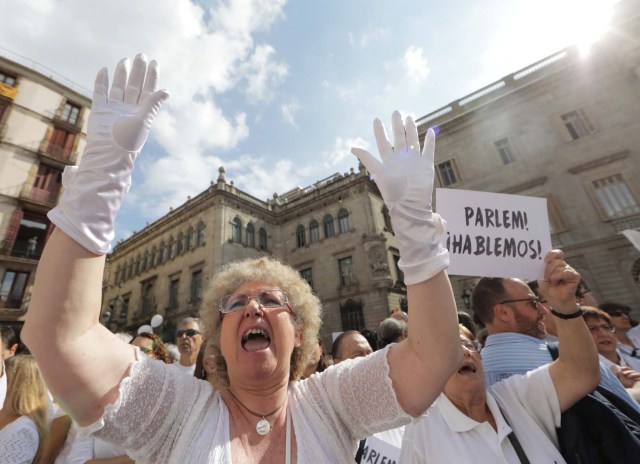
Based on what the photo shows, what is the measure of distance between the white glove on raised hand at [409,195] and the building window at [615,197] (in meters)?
15.4

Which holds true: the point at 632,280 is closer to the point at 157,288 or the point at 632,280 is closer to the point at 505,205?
the point at 505,205

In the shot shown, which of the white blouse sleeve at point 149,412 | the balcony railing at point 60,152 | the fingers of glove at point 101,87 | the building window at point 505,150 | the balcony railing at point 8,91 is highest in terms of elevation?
the balcony railing at point 8,91

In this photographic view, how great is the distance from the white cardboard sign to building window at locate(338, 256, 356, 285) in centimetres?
1601

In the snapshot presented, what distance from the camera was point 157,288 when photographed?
23.2 m

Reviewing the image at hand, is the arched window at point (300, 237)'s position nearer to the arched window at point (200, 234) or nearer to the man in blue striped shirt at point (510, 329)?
the arched window at point (200, 234)

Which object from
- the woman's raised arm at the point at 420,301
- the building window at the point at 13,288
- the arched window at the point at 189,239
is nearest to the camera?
the woman's raised arm at the point at 420,301

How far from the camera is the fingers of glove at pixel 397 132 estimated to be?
68.0 inches

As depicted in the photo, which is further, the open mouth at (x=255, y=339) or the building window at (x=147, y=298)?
the building window at (x=147, y=298)

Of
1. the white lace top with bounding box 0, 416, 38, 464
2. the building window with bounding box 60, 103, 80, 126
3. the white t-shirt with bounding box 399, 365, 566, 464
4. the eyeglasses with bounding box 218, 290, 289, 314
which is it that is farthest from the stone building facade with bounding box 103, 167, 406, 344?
the eyeglasses with bounding box 218, 290, 289, 314

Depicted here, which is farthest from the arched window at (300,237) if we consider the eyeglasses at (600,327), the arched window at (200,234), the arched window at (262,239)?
the eyeglasses at (600,327)

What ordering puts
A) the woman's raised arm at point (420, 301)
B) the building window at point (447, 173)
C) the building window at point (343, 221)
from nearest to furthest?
the woman's raised arm at point (420, 301), the building window at point (447, 173), the building window at point (343, 221)

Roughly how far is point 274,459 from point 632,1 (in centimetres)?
2086

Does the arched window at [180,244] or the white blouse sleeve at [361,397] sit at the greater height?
the arched window at [180,244]

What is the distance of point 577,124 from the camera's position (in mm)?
13922
